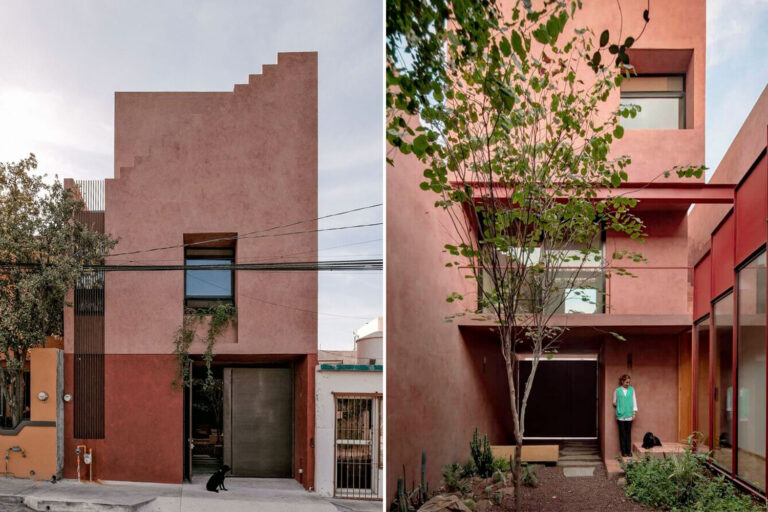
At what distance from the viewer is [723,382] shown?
15.4ft

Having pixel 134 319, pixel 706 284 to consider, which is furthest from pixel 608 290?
pixel 134 319

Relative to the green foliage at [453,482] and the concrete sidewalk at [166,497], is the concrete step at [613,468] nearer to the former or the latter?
the green foliage at [453,482]

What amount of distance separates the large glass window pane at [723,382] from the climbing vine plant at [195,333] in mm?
3346

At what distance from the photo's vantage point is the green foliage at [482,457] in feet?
17.2

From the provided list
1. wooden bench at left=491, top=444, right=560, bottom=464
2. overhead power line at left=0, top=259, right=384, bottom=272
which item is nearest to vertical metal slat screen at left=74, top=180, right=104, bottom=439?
overhead power line at left=0, top=259, right=384, bottom=272

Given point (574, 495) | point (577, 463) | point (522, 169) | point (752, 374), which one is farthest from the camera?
point (577, 463)

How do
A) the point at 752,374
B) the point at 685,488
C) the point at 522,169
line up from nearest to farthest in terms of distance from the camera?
the point at 752,374, the point at 522,169, the point at 685,488

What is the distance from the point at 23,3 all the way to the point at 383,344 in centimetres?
268

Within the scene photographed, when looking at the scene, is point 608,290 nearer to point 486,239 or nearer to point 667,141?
point 667,141

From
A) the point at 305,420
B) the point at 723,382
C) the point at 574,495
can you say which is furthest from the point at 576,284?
the point at 305,420

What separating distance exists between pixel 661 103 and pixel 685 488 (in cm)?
322

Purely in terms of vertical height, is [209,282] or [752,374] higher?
[209,282]

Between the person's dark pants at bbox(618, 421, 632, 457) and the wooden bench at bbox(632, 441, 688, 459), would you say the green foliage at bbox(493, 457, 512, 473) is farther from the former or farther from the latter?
the person's dark pants at bbox(618, 421, 632, 457)

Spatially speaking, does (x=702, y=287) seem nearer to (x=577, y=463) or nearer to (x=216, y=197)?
(x=577, y=463)
